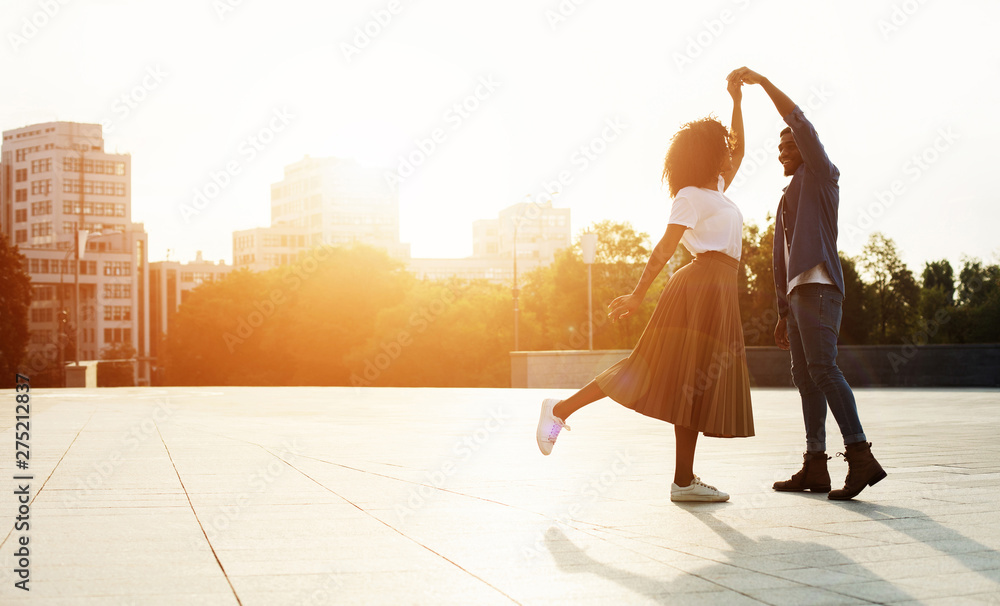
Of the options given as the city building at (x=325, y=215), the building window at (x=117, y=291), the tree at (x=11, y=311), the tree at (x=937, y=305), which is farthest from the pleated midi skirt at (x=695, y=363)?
the city building at (x=325, y=215)

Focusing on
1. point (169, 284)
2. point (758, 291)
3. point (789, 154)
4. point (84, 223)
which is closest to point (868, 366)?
point (789, 154)

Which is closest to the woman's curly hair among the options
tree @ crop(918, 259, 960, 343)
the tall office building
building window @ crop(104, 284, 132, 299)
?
tree @ crop(918, 259, 960, 343)

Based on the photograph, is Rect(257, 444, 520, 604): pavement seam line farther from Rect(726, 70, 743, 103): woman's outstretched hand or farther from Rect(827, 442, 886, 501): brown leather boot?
Rect(726, 70, 743, 103): woman's outstretched hand

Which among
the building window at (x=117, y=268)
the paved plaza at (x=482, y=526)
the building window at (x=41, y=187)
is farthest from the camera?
the building window at (x=41, y=187)

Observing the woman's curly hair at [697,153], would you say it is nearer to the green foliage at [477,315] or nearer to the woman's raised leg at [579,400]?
the woman's raised leg at [579,400]

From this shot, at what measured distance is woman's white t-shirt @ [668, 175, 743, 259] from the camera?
4562 mm

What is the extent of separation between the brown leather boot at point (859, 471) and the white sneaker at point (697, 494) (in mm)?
568

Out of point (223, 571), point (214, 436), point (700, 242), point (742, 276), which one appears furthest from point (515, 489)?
point (742, 276)

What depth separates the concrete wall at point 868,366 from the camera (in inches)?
951

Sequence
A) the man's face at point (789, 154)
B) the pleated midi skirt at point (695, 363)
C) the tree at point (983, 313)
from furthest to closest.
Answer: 1. the tree at point (983, 313)
2. the man's face at point (789, 154)
3. the pleated midi skirt at point (695, 363)

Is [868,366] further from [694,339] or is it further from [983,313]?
[983,313]

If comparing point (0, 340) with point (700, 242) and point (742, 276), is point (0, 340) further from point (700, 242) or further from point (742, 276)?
point (700, 242)

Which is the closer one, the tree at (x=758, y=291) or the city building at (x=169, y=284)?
the tree at (x=758, y=291)

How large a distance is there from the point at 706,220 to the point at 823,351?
0.87 meters
